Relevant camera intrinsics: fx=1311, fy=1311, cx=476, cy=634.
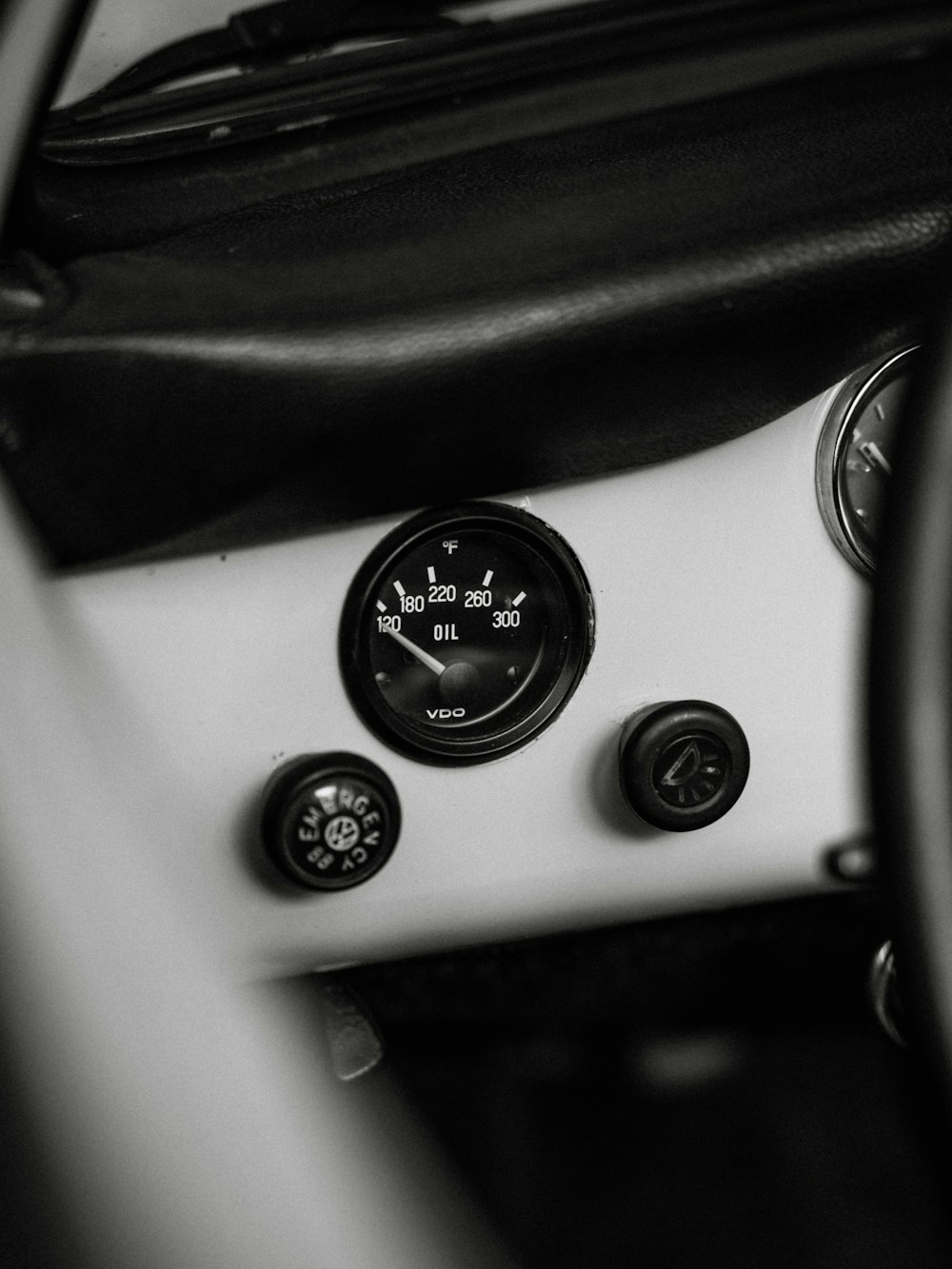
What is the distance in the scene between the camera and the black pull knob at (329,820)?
1.28 m

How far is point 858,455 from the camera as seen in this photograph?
57.8 inches

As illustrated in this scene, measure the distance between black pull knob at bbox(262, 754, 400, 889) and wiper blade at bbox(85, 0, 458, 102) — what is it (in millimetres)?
728

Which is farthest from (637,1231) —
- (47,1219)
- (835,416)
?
(47,1219)

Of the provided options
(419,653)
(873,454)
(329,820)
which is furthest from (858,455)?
(329,820)

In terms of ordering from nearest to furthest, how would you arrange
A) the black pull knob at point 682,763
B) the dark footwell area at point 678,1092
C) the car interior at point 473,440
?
the car interior at point 473,440 < the black pull knob at point 682,763 < the dark footwell area at point 678,1092

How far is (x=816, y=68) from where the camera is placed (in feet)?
4.36

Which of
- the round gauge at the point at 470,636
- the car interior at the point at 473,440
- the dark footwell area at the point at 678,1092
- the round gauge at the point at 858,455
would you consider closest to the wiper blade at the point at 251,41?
the car interior at the point at 473,440

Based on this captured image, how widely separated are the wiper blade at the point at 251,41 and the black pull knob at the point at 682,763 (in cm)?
80

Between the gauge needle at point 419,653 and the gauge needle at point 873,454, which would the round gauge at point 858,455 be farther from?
the gauge needle at point 419,653

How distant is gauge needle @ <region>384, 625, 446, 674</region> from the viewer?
136cm

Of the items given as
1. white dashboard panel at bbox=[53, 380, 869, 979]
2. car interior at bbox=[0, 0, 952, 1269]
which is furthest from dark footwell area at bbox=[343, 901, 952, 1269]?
white dashboard panel at bbox=[53, 380, 869, 979]

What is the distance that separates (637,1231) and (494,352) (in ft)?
4.27

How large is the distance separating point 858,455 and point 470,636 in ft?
1.58

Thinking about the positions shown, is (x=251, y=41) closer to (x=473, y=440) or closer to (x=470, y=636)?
(x=473, y=440)
